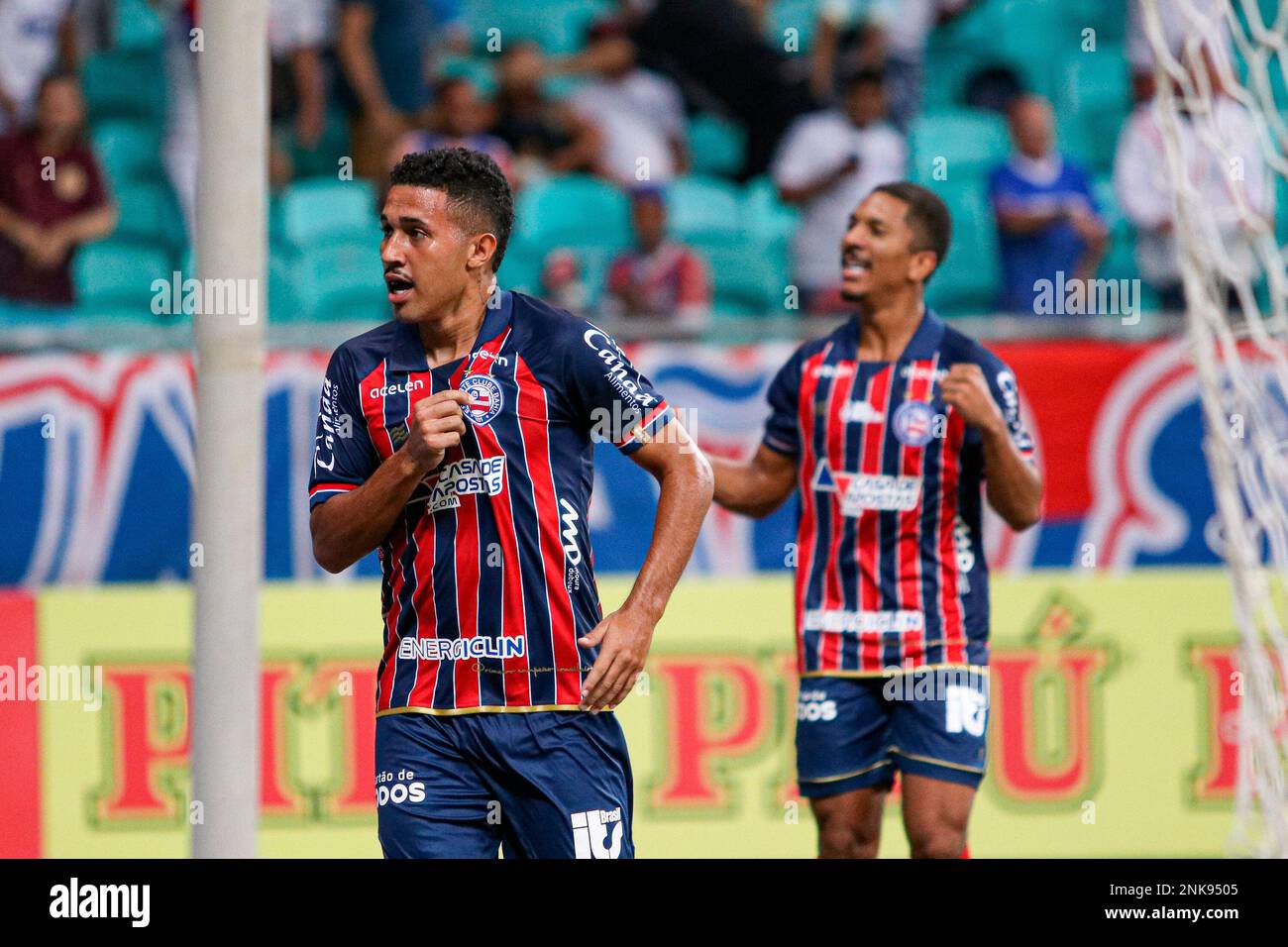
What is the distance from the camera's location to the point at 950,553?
567cm

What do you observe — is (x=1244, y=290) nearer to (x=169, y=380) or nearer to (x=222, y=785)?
(x=222, y=785)

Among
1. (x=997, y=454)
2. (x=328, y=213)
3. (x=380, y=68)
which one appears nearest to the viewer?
(x=997, y=454)

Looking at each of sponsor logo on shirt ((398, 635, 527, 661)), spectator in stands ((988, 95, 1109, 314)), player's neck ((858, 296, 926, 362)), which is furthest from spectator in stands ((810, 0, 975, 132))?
sponsor logo on shirt ((398, 635, 527, 661))

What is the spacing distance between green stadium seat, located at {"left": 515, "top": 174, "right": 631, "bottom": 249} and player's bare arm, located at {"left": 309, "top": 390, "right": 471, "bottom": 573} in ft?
18.5

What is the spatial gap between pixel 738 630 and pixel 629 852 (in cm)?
339

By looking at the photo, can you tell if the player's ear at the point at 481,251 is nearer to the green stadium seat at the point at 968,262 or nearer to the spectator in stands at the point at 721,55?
the green stadium seat at the point at 968,262

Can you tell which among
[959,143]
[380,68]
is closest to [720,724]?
[959,143]

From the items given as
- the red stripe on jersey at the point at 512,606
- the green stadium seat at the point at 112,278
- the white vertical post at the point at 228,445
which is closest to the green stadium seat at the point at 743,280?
the green stadium seat at the point at 112,278

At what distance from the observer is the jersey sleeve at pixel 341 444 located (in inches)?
166

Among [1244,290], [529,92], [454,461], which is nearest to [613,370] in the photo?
[454,461]

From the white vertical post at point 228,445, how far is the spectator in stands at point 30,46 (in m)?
6.20

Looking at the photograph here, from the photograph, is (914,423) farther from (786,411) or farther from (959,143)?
(959,143)

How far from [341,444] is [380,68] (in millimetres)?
6632
